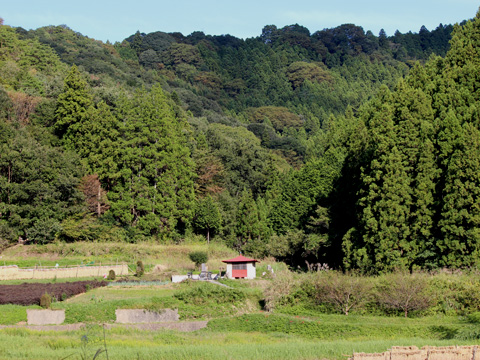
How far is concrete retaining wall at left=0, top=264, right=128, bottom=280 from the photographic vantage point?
128 feet

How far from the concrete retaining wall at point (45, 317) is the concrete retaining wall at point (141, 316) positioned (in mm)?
2570

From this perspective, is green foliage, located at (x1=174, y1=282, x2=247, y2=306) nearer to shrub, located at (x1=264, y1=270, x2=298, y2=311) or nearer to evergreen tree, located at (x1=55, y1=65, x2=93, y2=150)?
shrub, located at (x1=264, y1=270, x2=298, y2=311)

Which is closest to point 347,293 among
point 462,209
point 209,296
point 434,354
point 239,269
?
point 209,296

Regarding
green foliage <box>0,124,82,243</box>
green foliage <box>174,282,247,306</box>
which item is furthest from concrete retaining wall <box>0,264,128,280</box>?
green foliage <box>174,282,247,306</box>

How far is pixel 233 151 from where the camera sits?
76188mm

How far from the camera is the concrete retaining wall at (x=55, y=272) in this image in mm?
39125

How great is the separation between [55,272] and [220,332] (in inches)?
703

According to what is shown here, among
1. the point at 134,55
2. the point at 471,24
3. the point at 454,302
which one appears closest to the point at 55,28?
the point at 134,55

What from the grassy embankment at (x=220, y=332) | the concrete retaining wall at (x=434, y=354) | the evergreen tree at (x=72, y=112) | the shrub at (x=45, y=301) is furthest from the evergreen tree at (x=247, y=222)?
the concrete retaining wall at (x=434, y=354)

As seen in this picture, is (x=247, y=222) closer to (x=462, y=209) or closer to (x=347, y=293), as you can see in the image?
(x=462, y=209)

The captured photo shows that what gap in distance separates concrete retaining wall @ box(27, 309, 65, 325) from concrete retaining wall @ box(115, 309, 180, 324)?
8.43 ft

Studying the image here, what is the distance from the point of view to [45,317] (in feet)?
92.2

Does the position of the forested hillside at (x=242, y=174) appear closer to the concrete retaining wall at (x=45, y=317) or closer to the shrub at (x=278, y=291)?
the shrub at (x=278, y=291)

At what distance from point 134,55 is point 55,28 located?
4424 centimetres
